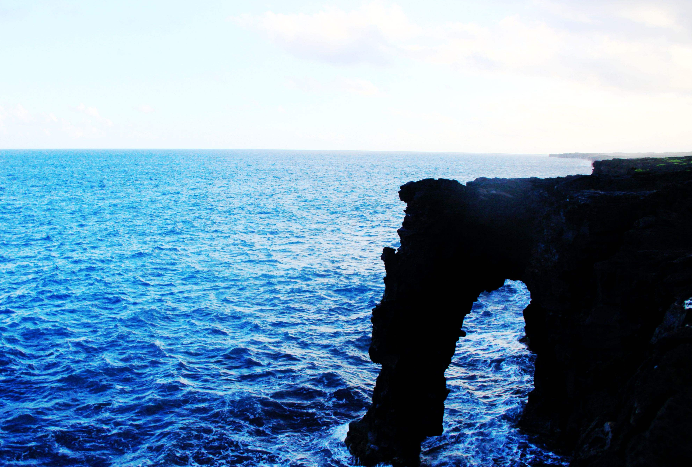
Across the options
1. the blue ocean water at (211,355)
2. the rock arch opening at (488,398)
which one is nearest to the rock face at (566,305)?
the rock arch opening at (488,398)

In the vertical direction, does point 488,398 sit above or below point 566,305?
below

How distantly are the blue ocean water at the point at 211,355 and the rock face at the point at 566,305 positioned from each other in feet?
7.47

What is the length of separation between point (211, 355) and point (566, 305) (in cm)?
2026

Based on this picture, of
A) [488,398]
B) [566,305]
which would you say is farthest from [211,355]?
[566,305]

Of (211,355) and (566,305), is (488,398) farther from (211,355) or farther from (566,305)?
(211,355)

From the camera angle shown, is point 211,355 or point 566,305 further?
point 211,355

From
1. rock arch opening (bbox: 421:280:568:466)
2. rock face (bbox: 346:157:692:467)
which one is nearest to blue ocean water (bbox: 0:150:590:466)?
rock arch opening (bbox: 421:280:568:466)

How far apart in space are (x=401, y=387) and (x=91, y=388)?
15.6 meters

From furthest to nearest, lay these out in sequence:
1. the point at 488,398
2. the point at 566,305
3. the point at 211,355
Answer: the point at 211,355
the point at 488,398
the point at 566,305

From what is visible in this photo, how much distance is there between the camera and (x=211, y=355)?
94.7 feet

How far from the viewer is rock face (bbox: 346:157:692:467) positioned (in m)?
9.08

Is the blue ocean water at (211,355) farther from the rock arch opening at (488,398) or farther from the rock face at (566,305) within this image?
the rock face at (566,305)

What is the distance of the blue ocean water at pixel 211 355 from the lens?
20375 mm

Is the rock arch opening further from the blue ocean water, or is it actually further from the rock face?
the rock face
